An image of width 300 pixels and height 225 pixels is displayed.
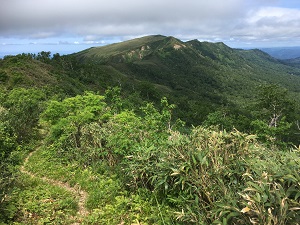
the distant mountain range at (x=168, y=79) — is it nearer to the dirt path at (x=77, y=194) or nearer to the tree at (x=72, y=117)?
the tree at (x=72, y=117)

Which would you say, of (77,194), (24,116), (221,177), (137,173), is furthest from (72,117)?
(221,177)

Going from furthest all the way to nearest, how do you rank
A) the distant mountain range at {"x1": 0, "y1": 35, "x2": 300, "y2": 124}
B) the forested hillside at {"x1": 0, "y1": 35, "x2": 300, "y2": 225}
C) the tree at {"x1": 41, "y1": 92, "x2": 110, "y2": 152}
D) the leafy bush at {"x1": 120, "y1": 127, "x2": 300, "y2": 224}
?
1. the distant mountain range at {"x1": 0, "y1": 35, "x2": 300, "y2": 124}
2. the tree at {"x1": 41, "y1": 92, "x2": 110, "y2": 152}
3. the forested hillside at {"x1": 0, "y1": 35, "x2": 300, "y2": 225}
4. the leafy bush at {"x1": 120, "y1": 127, "x2": 300, "y2": 224}

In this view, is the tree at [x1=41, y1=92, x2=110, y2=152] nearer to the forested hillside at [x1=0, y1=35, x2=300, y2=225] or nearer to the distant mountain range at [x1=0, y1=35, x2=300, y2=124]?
the forested hillside at [x1=0, y1=35, x2=300, y2=225]

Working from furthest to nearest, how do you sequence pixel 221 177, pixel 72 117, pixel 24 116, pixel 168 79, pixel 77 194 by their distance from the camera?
pixel 168 79 → pixel 24 116 → pixel 72 117 → pixel 77 194 → pixel 221 177

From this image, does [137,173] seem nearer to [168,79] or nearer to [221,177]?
[221,177]

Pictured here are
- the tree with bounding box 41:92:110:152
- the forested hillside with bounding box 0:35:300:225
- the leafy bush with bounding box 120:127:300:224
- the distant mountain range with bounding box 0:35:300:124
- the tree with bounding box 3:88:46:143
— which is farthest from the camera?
the distant mountain range with bounding box 0:35:300:124

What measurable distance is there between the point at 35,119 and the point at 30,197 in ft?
22.9

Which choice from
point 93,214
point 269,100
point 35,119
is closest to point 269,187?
point 93,214

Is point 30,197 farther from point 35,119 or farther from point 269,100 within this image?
point 269,100

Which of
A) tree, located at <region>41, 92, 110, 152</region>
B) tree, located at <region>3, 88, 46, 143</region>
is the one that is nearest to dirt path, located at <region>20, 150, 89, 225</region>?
tree, located at <region>41, 92, 110, 152</region>

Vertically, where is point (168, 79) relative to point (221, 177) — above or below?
above

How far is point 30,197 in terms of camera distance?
21.1 feet

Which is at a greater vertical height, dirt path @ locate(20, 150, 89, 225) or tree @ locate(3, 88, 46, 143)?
tree @ locate(3, 88, 46, 143)

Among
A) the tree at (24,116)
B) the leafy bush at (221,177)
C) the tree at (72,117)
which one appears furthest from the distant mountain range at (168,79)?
the leafy bush at (221,177)
